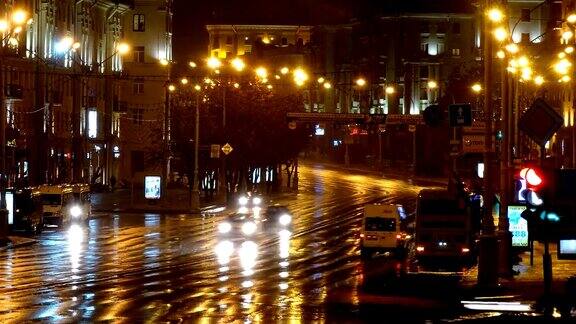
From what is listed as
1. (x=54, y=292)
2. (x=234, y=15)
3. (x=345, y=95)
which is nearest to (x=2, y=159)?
(x=54, y=292)

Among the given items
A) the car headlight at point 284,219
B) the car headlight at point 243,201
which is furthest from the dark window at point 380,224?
the car headlight at point 243,201

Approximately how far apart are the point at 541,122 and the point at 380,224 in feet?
69.8

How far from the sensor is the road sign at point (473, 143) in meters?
30.8

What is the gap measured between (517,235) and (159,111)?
7502 cm

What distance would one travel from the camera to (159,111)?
352 ft

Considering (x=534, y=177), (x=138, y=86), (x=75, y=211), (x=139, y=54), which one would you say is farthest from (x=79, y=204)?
(x=139, y=54)

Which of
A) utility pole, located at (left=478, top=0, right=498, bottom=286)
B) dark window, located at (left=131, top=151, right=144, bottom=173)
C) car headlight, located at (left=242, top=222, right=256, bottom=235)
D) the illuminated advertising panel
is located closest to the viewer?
utility pole, located at (left=478, top=0, right=498, bottom=286)

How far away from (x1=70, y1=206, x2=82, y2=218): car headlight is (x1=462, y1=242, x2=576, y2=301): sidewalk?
26825 millimetres

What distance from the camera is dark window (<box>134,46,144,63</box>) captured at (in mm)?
109562

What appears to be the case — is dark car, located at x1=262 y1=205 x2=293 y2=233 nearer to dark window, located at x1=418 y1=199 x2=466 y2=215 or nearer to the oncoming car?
the oncoming car

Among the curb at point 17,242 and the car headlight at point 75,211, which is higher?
the car headlight at point 75,211

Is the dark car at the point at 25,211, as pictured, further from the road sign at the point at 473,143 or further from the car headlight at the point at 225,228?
the road sign at the point at 473,143

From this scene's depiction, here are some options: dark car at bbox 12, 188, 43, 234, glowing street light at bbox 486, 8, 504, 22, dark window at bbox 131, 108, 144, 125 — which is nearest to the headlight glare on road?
dark car at bbox 12, 188, 43, 234

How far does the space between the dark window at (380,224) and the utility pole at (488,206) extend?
13872 mm
